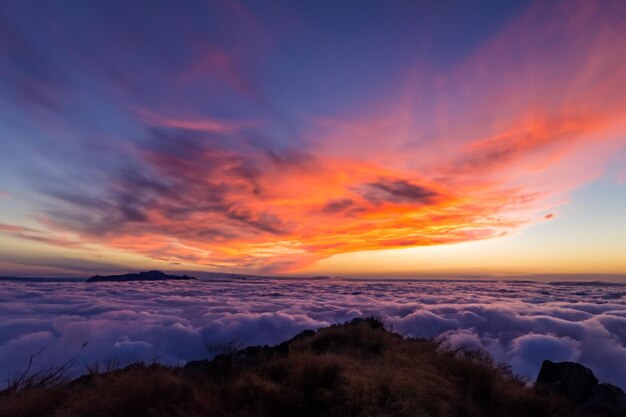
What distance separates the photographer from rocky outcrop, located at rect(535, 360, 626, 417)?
Answer: 9289 mm

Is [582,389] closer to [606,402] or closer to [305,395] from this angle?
Result: [606,402]

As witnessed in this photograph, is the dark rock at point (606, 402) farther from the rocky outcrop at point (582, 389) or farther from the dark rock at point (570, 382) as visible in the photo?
the dark rock at point (570, 382)

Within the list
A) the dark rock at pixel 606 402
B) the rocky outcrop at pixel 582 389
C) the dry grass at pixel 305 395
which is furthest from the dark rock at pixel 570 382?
the dry grass at pixel 305 395

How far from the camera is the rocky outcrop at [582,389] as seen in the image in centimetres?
929

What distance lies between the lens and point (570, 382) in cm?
1058

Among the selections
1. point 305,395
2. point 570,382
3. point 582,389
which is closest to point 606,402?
point 582,389

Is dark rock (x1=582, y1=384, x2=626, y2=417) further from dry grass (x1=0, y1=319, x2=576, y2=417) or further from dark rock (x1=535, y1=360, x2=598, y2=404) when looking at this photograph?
dry grass (x1=0, y1=319, x2=576, y2=417)

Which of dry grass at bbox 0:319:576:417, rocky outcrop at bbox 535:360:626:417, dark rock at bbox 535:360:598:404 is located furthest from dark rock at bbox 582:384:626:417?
dry grass at bbox 0:319:576:417

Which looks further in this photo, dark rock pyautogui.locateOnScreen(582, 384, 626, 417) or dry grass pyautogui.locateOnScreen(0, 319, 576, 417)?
dark rock pyautogui.locateOnScreen(582, 384, 626, 417)

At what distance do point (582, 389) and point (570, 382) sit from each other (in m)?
0.34

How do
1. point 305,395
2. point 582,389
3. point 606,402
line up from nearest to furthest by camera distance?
point 305,395
point 606,402
point 582,389

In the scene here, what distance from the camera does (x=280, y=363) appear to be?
10.4 metres

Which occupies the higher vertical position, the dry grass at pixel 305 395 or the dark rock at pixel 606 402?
the dry grass at pixel 305 395

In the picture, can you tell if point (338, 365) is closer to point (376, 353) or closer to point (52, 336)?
point (376, 353)
